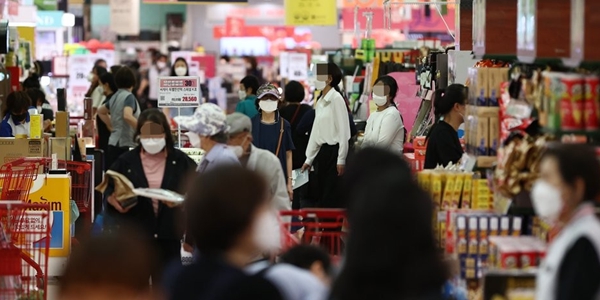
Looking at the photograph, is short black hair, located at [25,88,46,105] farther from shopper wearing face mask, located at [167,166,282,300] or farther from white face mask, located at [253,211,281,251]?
shopper wearing face mask, located at [167,166,282,300]

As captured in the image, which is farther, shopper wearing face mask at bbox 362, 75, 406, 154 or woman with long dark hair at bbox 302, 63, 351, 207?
woman with long dark hair at bbox 302, 63, 351, 207

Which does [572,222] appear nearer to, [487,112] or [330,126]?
[487,112]

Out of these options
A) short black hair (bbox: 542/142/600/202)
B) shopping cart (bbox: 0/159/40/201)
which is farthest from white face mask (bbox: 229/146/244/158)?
shopping cart (bbox: 0/159/40/201)

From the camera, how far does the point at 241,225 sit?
401cm

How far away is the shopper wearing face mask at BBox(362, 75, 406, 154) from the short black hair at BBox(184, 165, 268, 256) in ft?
21.7

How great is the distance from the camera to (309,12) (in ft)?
83.1

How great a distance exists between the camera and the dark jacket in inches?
295

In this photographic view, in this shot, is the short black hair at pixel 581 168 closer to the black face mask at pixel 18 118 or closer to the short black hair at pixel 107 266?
the short black hair at pixel 107 266

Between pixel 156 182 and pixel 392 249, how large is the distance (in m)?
3.96

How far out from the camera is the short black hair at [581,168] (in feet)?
15.1

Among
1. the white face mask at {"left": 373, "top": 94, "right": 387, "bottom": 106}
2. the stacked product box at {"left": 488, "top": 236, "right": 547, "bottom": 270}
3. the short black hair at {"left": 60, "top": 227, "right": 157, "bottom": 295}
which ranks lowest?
the stacked product box at {"left": 488, "top": 236, "right": 547, "bottom": 270}

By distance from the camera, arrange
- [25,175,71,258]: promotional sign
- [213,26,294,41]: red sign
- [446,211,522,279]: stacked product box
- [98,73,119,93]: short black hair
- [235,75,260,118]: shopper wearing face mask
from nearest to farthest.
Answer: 1. [446,211,522,279]: stacked product box
2. [25,175,71,258]: promotional sign
3. [235,75,260,118]: shopper wearing face mask
4. [98,73,119,93]: short black hair
5. [213,26,294,41]: red sign

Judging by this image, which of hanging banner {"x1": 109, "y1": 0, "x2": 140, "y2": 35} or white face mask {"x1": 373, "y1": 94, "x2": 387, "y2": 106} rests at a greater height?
hanging banner {"x1": 109, "y1": 0, "x2": 140, "y2": 35}

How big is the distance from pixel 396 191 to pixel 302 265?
1374 millimetres
